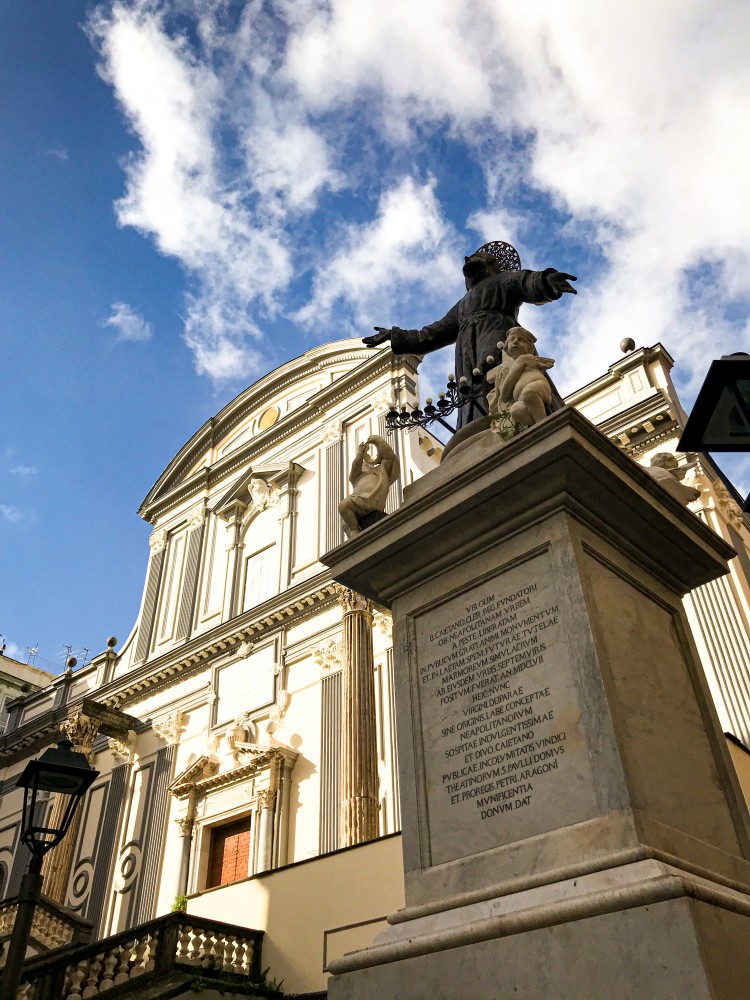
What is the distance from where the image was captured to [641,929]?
3129 millimetres

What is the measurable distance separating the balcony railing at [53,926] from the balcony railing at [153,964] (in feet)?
12.8

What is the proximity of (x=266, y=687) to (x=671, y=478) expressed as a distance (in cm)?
1433

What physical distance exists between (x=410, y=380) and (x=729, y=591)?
34.7 ft

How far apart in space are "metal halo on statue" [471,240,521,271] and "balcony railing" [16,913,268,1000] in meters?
8.01

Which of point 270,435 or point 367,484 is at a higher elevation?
point 270,435

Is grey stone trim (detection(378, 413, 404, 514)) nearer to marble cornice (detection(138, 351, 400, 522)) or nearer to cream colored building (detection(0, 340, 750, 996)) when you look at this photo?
cream colored building (detection(0, 340, 750, 996))

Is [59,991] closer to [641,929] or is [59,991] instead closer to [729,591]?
[641,929]

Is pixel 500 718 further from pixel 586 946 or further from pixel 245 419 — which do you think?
pixel 245 419

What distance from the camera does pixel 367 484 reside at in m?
6.06

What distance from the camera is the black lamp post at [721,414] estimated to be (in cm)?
416

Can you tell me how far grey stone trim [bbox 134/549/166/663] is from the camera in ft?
77.2

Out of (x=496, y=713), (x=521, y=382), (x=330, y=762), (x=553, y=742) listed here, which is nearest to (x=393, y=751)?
(x=330, y=762)

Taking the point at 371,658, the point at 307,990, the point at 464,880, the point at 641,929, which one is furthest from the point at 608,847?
the point at 371,658

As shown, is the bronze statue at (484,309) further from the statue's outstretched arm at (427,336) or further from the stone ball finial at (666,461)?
the stone ball finial at (666,461)
